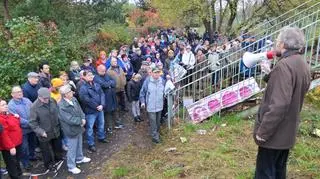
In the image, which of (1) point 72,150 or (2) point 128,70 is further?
(2) point 128,70

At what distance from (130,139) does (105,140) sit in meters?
0.58

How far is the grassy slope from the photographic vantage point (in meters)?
5.87

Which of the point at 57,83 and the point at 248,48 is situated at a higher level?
the point at 57,83

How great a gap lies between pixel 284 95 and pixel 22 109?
16.2ft

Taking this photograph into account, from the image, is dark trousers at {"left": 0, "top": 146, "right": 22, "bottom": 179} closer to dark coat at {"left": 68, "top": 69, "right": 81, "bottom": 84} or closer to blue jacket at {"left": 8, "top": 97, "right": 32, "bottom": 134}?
blue jacket at {"left": 8, "top": 97, "right": 32, "bottom": 134}

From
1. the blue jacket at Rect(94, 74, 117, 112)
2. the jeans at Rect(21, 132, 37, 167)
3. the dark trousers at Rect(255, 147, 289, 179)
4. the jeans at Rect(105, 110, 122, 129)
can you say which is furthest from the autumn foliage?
the dark trousers at Rect(255, 147, 289, 179)

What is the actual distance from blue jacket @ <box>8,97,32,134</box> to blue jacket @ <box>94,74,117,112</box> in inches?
75.3

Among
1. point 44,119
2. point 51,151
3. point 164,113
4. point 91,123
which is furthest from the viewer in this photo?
point 164,113

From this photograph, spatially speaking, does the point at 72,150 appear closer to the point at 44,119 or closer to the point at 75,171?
the point at 75,171

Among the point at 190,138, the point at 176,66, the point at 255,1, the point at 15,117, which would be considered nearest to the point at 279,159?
the point at 190,138

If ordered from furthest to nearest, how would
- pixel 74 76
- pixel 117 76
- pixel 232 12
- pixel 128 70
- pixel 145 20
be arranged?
1. pixel 145 20
2. pixel 232 12
3. pixel 128 70
4. pixel 117 76
5. pixel 74 76

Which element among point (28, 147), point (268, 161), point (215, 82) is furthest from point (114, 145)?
point (268, 161)

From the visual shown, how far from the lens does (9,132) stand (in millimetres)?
6078

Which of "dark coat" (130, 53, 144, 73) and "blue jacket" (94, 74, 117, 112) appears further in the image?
"dark coat" (130, 53, 144, 73)
